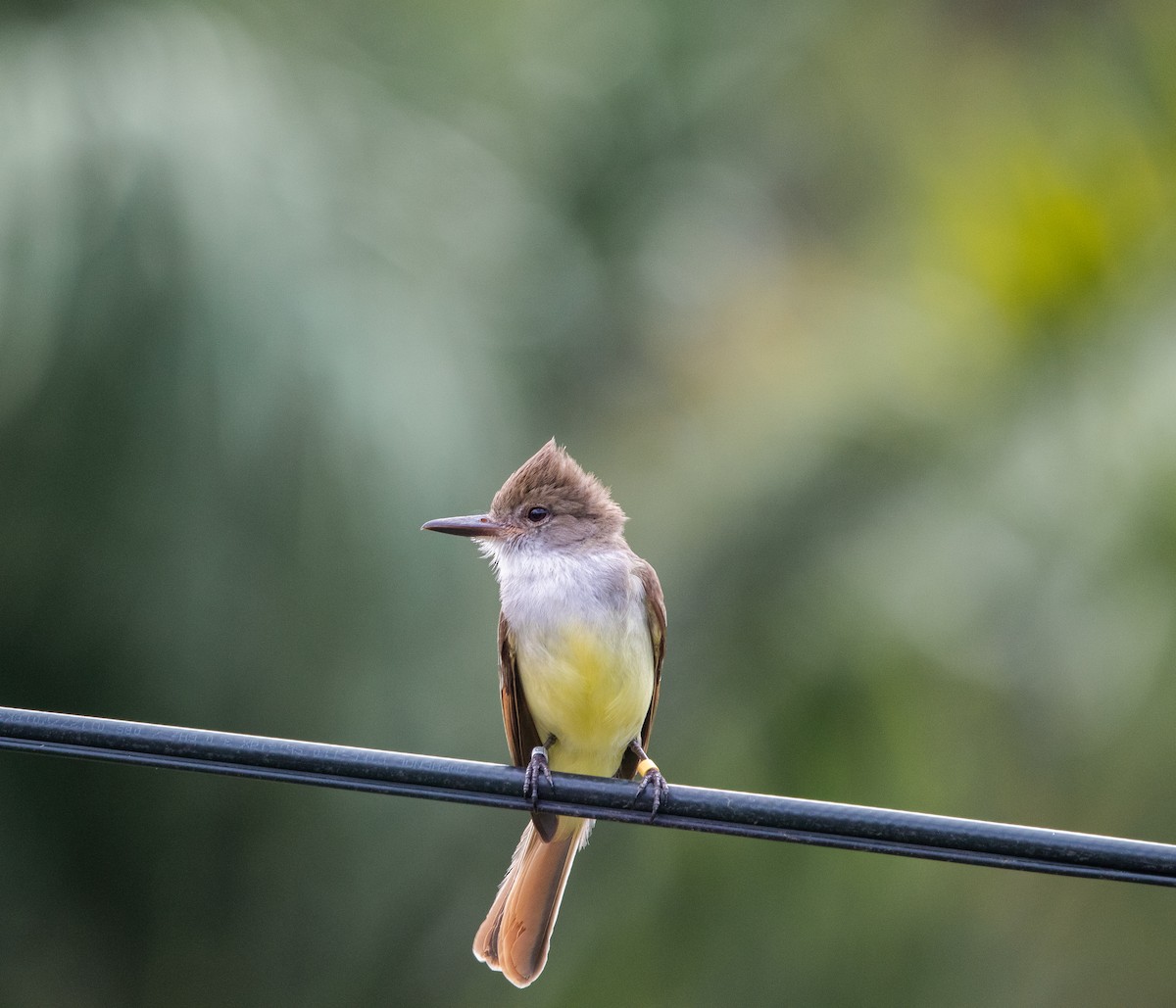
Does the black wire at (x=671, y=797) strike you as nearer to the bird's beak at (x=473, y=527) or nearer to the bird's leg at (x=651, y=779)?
the bird's leg at (x=651, y=779)

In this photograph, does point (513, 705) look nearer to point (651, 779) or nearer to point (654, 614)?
point (654, 614)

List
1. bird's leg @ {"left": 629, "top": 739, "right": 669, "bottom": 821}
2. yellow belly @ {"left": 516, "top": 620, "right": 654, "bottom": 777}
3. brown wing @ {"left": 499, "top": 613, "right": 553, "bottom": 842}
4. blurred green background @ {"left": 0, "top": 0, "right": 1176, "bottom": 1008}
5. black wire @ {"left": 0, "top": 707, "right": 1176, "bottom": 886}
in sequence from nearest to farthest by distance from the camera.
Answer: black wire @ {"left": 0, "top": 707, "right": 1176, "bottom": 886}, bird's leg @ {"left": 629, "top": 739, "right": 669, "bottom": 821}, yellow belly @ {"left": 516, "top": 620, "right": 654, "bottom": 777}, brown wing @ {"left": 499, "top": 613, "right": 553, "bottom": 842}, blurred green background @ {"left": 0, "top": 0, "right": 1176, "bottom": 1008}

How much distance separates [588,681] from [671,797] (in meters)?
1.33

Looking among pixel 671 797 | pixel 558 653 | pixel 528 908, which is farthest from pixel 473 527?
pixel 671 797

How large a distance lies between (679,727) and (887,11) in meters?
4.75

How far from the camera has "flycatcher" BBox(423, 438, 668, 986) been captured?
153 inches

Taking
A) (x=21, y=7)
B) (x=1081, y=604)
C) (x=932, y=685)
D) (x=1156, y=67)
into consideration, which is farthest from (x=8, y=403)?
(x=1156, y=67)

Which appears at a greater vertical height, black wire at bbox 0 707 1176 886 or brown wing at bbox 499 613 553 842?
black wire at bbox 0 707 1176 886

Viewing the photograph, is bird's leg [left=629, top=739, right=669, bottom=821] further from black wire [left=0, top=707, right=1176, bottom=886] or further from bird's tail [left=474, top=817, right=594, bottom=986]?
bird's tail [left=474, top=817, right=594, bottom=986]

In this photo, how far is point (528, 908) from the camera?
396cm

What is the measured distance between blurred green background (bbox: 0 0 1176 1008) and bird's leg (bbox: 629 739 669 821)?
1674 millimetres

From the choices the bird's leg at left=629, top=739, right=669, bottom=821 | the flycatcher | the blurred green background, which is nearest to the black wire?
the bird's leg at left=629, top=739, right=669, bottom=821

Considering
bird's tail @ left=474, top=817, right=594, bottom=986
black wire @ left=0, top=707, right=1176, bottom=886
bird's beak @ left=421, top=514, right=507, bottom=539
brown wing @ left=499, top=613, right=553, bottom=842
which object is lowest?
bird's tail @ left=474, top=817, right=594, bottom=986

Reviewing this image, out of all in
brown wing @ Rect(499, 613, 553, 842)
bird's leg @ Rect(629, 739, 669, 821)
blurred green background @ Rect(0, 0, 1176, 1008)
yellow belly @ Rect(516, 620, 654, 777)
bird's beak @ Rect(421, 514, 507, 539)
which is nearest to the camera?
bird's leg @ Rect(629, 739, 669, 821)
